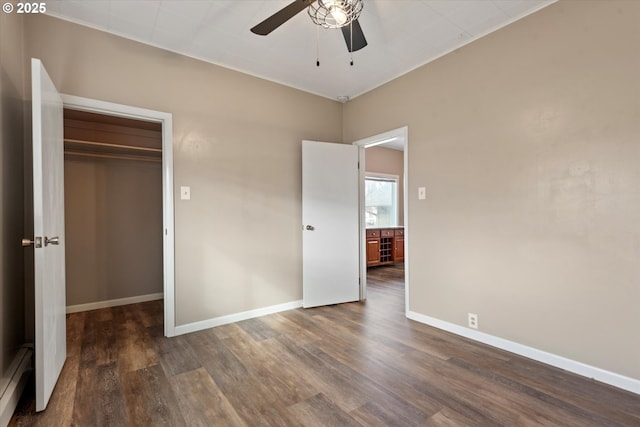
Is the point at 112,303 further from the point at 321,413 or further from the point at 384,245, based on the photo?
the point at 384,245

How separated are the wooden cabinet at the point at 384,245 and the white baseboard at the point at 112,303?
3.78 metres

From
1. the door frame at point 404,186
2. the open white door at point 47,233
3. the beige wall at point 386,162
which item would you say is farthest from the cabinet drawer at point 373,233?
the open white door at point 47,233

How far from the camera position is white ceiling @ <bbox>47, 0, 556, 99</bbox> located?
223cm

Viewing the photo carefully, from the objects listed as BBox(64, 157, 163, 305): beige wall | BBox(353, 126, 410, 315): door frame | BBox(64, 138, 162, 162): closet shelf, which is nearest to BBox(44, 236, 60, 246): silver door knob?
BBox(64, 138, 162, 162): closet shelf

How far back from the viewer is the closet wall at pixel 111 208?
3.47m

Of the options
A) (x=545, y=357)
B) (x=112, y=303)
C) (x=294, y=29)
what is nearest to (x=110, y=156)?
(x=112, y=303)

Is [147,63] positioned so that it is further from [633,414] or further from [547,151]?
[633,414]

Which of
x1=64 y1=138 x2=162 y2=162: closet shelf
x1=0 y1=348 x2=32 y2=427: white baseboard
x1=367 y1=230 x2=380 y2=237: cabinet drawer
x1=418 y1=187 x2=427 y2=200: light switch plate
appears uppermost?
x1=64 y1=138 x2=162 y2=162: closet shelf

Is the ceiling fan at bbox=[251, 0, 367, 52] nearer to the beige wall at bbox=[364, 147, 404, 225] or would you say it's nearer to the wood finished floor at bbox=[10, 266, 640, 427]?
the wood finished floor at bbox=[10, 266, 640, 427]

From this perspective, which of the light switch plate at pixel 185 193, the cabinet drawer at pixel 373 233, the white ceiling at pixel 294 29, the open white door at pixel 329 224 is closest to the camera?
the white ceiling at pixel 294 29

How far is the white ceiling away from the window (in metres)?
3.68

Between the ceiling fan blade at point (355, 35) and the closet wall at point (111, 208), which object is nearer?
the ceiling fan blade at point (355, 35)

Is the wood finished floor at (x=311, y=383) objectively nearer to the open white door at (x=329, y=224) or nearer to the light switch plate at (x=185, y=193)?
the open white door at (x=329, y=224)

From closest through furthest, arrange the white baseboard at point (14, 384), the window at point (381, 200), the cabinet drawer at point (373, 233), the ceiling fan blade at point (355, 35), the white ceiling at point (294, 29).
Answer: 1. the white baseboard at point (14, 384)
2. the ceiling fan blade at point (355, 35)
3. the white ceiling at point (294, 29)
4. the cabinet drawer at point (373, 233)
5. the window at point (381, 200)
